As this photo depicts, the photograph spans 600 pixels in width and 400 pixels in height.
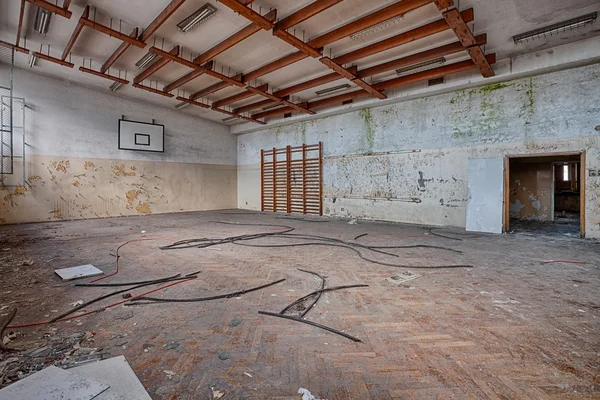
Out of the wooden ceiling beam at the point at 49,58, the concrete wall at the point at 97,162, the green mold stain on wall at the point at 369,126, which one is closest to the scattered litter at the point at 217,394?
the green mold stain on wall at the point at 369,126

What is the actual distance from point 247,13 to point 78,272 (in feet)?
13.3

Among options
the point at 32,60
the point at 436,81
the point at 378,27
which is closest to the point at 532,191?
the point at 436,81

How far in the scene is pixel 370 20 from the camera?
165 inches

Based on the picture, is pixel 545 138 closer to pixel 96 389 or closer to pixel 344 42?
pixel 344 42

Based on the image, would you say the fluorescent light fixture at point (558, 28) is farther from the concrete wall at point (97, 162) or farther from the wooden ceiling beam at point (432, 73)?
the concrete wall at point (97, 162)

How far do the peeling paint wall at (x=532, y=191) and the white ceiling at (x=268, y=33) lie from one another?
4.10m

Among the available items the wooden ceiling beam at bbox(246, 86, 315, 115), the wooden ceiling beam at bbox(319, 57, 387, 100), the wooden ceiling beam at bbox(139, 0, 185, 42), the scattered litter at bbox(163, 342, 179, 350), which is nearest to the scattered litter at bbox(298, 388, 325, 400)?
the scattered litter at bbox(163, 342, 179, 350)

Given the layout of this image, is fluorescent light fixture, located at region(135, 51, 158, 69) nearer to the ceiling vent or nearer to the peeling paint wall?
the ceiling vent

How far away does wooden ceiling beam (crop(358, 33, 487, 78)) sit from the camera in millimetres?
4914

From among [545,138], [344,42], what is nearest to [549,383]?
[344,42]

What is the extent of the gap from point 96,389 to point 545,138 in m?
7.68

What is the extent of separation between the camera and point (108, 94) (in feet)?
28.4

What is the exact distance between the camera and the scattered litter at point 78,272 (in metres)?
2.86

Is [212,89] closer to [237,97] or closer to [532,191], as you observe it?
[237,97]
